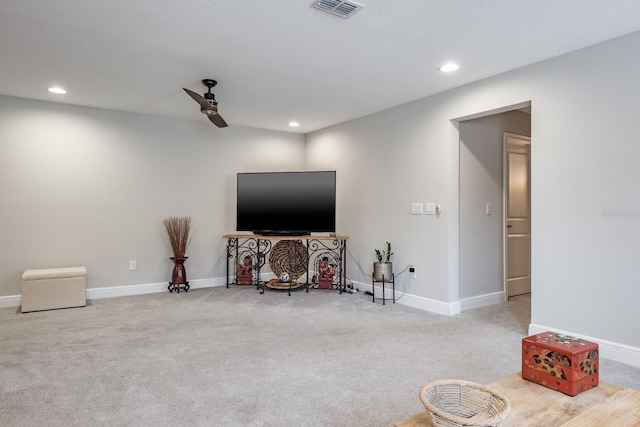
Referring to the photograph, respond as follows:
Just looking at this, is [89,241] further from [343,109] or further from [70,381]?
[343,109]

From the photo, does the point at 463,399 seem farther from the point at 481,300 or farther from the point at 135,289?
the point at 135,289

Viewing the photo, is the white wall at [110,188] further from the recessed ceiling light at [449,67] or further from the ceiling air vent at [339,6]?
the ceiling air vent at [339,6]

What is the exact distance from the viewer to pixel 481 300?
15.2 feet

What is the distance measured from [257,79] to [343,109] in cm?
Answer: 147

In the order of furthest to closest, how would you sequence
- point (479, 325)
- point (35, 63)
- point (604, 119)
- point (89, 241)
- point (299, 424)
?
point (89, 241), point (479, 325), point (35, 63), point (604, 119), point (299, 424)

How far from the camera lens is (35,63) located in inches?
139

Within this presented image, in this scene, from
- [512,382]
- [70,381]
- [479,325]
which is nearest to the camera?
[512,382]

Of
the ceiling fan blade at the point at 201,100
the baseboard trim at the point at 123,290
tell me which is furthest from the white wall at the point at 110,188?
the ceiling fan blade at the point at 201,100

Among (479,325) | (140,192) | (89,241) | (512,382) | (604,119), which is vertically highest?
(604,119)

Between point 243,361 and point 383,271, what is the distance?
2.24 m

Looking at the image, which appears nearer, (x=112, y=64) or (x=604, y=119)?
(x=604, y=119)

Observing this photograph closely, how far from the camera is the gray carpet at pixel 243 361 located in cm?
217

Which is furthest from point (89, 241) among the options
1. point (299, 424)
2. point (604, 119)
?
point (604, 119)

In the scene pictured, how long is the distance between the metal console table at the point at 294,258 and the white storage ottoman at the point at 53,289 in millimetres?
1886
